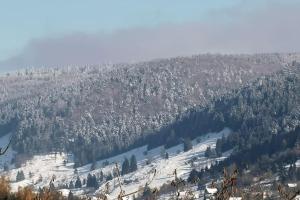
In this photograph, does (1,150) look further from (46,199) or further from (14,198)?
(14,198)

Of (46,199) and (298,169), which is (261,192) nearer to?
(46,199)

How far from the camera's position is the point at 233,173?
28.0ft

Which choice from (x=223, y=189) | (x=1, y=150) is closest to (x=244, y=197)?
(x=223, y=189)

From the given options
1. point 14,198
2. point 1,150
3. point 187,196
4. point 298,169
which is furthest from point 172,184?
point 298,169

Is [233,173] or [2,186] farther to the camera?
[2,186]

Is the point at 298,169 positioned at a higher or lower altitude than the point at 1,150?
lower

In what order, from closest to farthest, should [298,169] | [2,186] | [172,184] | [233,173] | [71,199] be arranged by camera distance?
[233,173]
[172,184]
[2,186]
[71,199]
[298,169]

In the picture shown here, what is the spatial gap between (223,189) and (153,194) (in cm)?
78

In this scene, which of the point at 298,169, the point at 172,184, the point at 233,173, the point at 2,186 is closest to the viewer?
the point at 233,173

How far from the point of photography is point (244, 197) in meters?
9.42

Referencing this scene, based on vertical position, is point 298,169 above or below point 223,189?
below

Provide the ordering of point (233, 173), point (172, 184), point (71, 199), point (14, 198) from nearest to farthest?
point (233, 173) → point (172, 184) → point (14, 198) → point (71, 199)

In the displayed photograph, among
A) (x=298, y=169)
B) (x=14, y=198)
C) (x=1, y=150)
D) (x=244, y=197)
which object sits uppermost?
(x=1, y=150)

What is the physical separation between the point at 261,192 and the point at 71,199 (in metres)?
106
